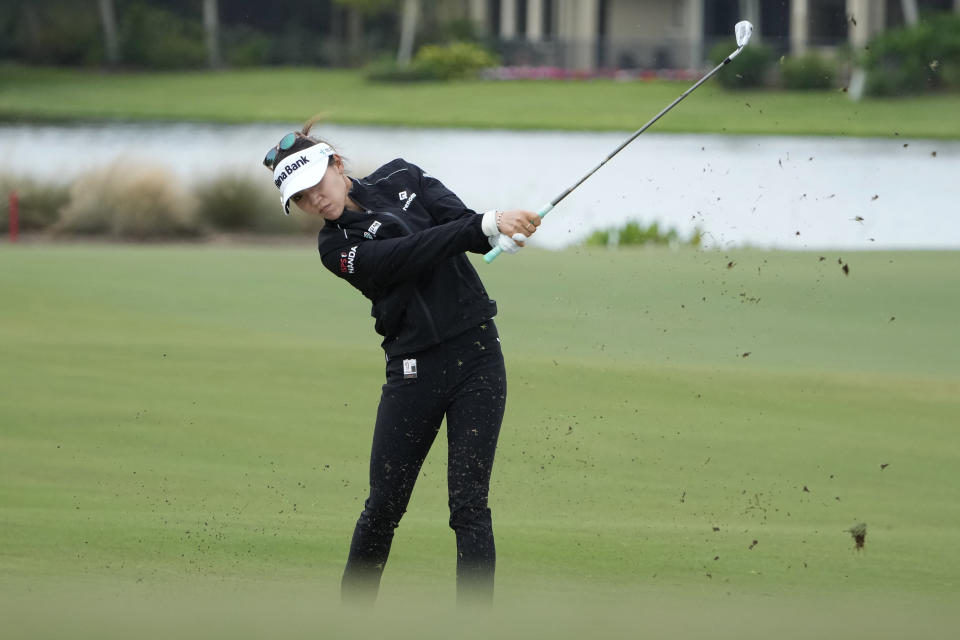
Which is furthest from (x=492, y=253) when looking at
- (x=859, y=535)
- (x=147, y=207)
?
(x=147, y=207)

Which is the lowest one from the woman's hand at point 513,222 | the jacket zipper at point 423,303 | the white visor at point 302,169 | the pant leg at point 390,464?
the pant leg at point 390,464

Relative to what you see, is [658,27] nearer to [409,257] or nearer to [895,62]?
[895,62]

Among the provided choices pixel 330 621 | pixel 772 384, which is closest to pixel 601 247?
pixel 772 384

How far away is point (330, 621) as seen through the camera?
2.85 metres

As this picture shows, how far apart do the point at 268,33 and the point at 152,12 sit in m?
5.89

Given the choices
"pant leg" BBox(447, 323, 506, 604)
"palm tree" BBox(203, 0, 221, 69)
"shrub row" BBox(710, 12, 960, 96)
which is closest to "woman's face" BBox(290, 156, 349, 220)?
"pant leg" BBox(447, 323, 506, 604)

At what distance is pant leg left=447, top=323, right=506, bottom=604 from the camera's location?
199 inches

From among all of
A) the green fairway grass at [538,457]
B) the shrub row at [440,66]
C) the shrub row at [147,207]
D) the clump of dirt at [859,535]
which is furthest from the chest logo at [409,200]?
the shrub row at [440,66]

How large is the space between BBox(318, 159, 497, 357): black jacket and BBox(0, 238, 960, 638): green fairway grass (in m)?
0.98

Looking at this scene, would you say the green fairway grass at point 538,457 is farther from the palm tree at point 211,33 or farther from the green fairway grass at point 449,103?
the palm tree at point 211,33

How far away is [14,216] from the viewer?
2147 centimetres

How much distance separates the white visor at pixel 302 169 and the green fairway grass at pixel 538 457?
4.63 ft

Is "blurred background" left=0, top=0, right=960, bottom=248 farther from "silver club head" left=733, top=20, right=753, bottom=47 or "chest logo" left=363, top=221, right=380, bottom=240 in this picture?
"chest logo" left=363, top=221, right=380, bottom=240

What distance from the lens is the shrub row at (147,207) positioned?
21.7 metres
